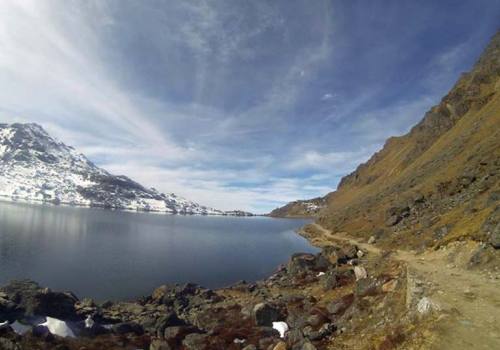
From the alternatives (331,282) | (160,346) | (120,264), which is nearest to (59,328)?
(160,346)

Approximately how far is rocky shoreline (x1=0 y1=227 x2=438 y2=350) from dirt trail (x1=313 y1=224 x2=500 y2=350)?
158 cm

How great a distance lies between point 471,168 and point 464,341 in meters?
70.5

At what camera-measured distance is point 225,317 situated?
4122 cm

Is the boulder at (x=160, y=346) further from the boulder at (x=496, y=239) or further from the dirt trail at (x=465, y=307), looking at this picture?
the boulder at (x=496, y=239)

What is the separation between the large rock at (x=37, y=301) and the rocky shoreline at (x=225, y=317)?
0.35 feet

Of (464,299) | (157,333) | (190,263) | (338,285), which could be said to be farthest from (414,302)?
(190,263)

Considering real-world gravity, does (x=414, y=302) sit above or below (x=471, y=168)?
below

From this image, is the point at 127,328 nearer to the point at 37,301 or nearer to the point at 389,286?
the point at 37,301

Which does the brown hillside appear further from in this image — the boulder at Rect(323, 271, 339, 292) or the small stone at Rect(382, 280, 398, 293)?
the boulder at Rect(323, 271, 339, 292)

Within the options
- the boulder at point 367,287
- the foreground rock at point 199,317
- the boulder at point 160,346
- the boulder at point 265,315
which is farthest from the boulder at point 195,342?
the boulder at point 367,287

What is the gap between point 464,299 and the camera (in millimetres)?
19375

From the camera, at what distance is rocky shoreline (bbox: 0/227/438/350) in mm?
23406

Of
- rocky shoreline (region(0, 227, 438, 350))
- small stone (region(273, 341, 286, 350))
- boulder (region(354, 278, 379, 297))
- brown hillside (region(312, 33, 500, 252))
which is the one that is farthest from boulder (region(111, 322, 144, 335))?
brown hillside (region(312, 33, 500, 252))

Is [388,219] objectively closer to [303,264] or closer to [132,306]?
[303,264]
